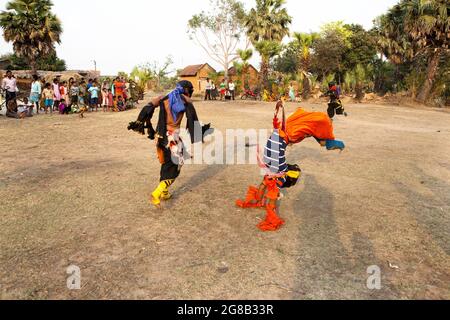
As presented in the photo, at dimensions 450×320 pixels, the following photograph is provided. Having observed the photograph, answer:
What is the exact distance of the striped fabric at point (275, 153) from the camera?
424 cm

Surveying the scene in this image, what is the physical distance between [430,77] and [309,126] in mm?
25088

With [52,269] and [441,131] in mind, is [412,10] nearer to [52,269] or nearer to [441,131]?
[441,131]

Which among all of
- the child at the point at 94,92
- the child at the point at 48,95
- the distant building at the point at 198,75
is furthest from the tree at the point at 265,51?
→ the child at the point at 48,95

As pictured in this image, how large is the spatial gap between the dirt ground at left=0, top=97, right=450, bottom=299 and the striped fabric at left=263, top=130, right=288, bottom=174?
746 mm

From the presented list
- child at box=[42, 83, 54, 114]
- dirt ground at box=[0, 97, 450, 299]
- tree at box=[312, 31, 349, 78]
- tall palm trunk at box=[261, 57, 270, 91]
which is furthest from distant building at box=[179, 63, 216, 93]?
dirt ground at box=[0, 97, 450, 299]

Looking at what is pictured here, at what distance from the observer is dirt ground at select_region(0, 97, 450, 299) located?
9.95 ft

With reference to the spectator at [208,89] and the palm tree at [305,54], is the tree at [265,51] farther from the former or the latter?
the spectator at [208,89]

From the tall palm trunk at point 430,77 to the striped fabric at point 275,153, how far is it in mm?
24931

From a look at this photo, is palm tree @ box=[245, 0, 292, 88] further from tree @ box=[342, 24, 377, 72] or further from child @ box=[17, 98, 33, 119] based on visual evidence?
child @ box=[17, 98, 33, 119]

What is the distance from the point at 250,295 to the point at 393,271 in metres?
1.47

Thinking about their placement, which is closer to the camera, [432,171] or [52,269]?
[52,269]

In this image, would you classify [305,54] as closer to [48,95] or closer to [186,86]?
[48,95]
